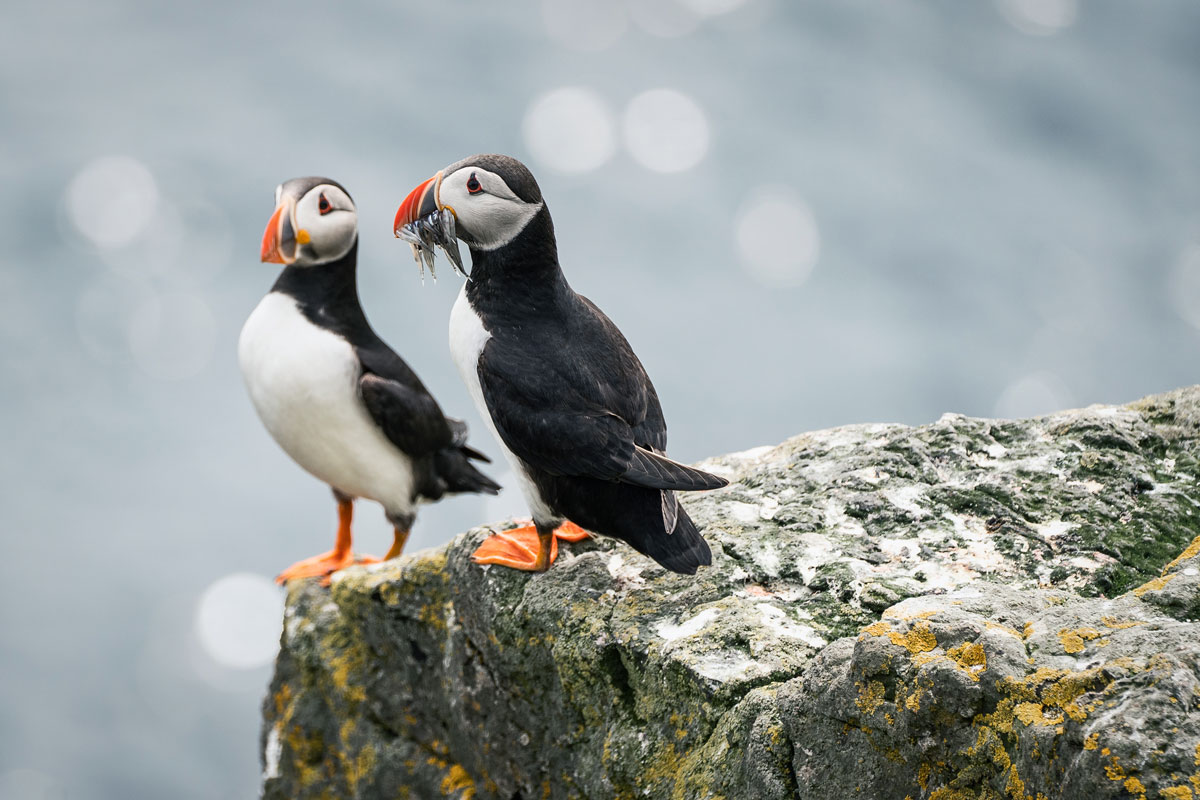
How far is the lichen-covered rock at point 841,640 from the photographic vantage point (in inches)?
72.7

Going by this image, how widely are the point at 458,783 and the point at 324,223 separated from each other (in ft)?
9.72

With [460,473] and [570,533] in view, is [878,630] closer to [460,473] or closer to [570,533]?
[570,533]

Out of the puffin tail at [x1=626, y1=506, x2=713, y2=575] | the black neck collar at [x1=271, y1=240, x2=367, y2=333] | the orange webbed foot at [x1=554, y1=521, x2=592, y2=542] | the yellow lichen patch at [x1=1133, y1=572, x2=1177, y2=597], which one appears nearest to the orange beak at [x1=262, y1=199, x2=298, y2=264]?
the black neck collar at [x1=271, y1=240, x2=367, y2=333]

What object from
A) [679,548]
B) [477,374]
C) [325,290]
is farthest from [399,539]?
[679,548]

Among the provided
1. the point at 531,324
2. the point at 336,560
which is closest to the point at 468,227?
the point at 531,324

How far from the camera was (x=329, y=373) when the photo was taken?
5324mm

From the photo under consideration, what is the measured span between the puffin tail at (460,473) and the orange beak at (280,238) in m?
1.37

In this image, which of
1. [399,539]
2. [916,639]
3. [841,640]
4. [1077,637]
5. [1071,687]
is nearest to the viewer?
[1071,687]

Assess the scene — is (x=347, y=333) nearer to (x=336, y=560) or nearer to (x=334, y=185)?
(x=334, y=185)

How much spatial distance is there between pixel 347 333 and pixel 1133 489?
12.7ft

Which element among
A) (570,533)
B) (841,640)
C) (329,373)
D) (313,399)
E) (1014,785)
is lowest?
(1014,785)

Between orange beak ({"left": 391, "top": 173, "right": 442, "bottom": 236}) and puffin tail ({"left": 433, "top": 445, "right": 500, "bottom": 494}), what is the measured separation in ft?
8.88

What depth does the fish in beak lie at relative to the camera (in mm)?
3260

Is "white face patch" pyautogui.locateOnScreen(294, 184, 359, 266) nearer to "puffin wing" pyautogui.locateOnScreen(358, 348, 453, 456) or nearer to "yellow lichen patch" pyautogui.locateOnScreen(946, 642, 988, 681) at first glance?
"puffin wing" pyautogui.locateOnScreen(358, 348, 453, 456)
